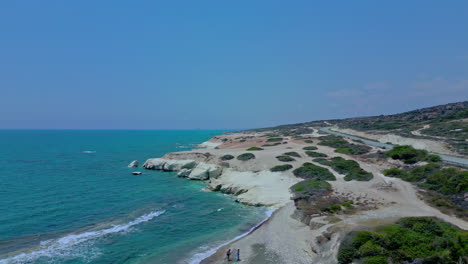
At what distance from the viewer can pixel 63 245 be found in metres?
20.5

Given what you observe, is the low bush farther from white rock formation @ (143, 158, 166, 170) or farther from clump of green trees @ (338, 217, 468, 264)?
white rock formation @ (143, 158, 166, 170)

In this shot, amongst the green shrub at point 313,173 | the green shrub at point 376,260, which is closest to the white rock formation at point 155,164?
the green shrub at point 313,173

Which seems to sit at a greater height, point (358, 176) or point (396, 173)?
point (396, 173)

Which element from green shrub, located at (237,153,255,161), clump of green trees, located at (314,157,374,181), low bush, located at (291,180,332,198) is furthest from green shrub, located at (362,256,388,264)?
green shrub, located at (237,153,255,161)

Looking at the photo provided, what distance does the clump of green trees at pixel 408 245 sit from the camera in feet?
44.5

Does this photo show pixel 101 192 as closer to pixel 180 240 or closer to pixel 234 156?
pixel 180 240

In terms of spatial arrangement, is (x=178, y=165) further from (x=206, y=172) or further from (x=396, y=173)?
(x=396, y=173)

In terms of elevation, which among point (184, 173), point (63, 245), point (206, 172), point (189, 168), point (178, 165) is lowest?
point (63, 245)

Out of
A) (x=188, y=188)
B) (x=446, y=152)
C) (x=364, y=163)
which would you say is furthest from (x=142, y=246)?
(x=446, y=152)

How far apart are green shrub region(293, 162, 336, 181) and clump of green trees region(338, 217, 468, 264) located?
2018 cm

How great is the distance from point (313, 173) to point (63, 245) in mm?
32345

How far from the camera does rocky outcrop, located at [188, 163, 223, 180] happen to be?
156 ft

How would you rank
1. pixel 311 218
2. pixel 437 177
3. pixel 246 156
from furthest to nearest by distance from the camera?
pixel 246 156 < pixel 437 177 < pixel 311 218

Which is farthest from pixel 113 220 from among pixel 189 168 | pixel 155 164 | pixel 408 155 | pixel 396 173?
pixel 408 155
